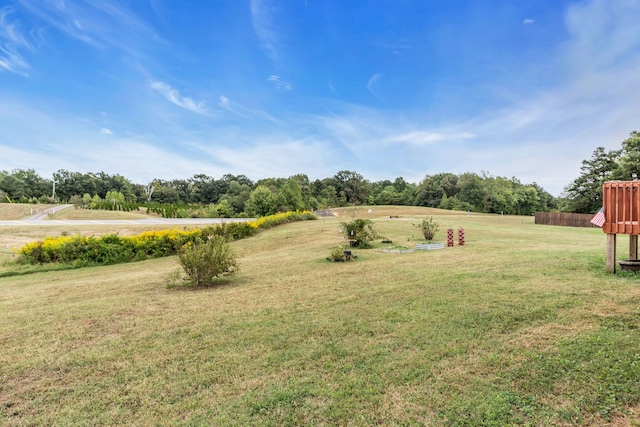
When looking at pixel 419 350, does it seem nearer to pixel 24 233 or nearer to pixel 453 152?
pixel 24 233

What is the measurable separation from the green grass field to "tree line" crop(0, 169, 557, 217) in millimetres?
49360

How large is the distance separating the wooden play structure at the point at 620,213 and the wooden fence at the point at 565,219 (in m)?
31.6

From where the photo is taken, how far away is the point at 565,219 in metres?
33.0

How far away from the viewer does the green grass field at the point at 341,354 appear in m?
2.54

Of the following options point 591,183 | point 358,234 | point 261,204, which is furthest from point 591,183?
point 261,204

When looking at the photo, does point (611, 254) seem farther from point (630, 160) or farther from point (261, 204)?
point (261, 204)

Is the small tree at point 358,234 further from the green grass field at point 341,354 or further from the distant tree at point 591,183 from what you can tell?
the distant tree at point 591,183

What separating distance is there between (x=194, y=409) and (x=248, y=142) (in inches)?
1195

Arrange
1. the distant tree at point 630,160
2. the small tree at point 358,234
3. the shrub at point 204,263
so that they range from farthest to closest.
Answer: the distant tree at point 630,160 < the small tree at point 358,234 < the shrub at point 204,263

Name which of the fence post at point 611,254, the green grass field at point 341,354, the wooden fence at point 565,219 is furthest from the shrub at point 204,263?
the wooden fence at point 565,219

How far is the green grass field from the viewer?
2.54 metres

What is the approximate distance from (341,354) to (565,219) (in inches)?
1522

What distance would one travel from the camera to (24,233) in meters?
21.4

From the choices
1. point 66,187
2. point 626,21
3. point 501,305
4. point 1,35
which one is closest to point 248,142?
point 1,35
